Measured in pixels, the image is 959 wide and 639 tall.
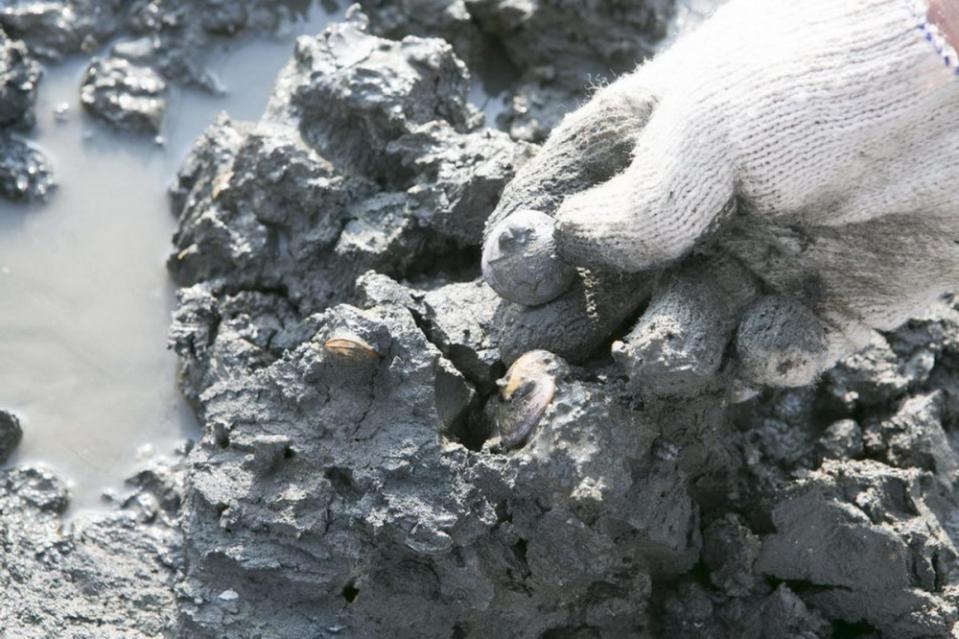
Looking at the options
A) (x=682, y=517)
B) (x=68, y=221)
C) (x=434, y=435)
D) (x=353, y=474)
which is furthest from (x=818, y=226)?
(x=68, y=221)

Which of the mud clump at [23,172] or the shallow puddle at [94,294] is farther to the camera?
the mud clump at [23,172]

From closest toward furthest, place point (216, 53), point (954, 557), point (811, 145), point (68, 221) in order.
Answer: point (811, 145)
point (954, 557)
point (68, 221)
point (216, 53)

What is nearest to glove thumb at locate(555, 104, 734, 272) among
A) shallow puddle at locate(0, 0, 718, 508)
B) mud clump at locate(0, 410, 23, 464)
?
shallow puddle at locate(0, 0, 718, 508)

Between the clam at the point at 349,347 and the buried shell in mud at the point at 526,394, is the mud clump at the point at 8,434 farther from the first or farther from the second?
the buried shell in mud at the point at 526,394

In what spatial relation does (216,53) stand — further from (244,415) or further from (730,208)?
(730,208)

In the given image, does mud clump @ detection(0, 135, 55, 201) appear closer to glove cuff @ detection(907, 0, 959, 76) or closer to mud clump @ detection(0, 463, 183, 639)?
mud clump @ detection(0, 463, 183, 639)

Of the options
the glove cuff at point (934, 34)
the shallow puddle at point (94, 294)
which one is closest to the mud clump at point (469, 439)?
the shallow puddle at point (94, 294)

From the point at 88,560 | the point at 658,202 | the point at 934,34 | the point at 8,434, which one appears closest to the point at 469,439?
the point at 658,202
